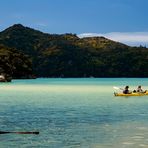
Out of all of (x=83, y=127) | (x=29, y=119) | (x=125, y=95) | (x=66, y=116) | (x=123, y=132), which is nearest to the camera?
→ (x=123, y=132)

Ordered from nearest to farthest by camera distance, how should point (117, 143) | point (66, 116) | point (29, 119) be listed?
point (117, 143), point (29, 119), point (66, 116)

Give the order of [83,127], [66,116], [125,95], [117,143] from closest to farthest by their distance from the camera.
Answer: [117,143] < [83,127] < [66,116] < [125,95]

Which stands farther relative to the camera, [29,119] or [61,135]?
[29,119]

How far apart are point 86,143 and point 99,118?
1498cm

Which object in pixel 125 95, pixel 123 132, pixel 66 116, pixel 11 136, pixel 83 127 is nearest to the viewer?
pixel 11 136

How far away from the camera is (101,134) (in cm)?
3362

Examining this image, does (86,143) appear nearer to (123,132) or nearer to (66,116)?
(123,132)

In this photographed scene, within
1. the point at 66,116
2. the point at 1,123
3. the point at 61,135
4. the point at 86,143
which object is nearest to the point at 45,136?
the point at 61,135

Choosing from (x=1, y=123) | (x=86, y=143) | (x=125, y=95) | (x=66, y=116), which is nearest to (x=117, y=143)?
(x=86, y=143)

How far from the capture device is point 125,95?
276 feet

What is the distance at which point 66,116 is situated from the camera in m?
47.0

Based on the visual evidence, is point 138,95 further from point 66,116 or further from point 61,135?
point 61,135

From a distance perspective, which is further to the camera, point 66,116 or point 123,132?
point 66,116

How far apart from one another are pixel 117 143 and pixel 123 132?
497 cm
